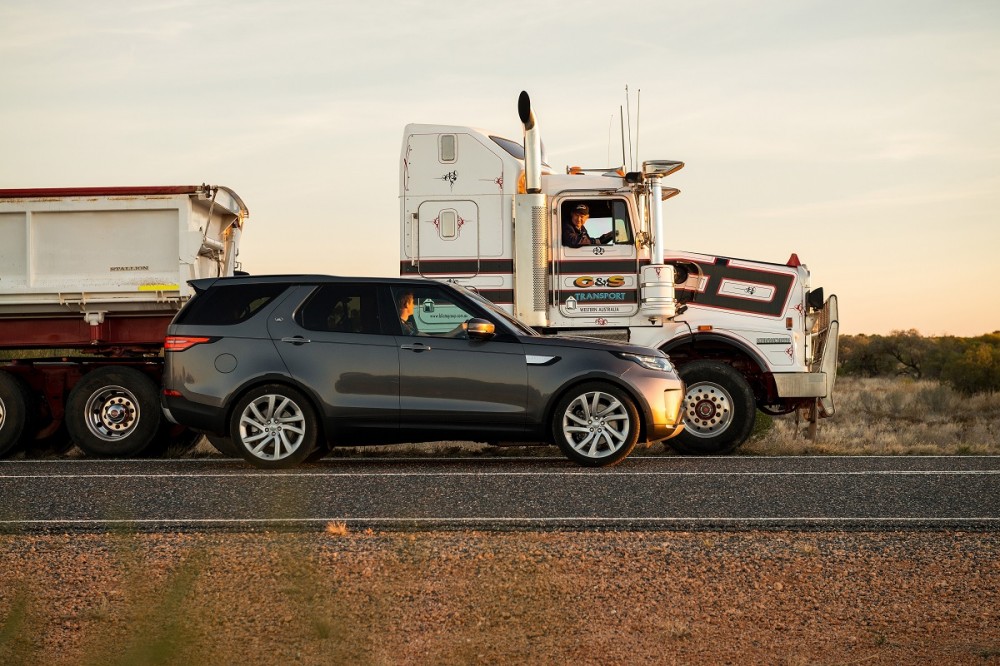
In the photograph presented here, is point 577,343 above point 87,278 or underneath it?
underneath

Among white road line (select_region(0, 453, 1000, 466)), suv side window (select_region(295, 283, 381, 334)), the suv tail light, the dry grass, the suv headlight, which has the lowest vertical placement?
the dry grass

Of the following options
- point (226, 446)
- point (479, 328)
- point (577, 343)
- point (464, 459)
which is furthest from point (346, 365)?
point (226, 446)

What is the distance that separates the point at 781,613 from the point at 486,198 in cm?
912

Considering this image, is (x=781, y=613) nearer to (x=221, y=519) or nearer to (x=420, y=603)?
(x=420, y=603)

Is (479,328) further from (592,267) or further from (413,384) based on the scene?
(592,267)

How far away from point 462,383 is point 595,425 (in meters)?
1.32

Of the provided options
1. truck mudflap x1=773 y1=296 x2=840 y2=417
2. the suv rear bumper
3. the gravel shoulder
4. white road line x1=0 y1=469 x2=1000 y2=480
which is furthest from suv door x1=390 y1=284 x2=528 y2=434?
truck mudflap x1=773 y1=296 x2=840 y2=417

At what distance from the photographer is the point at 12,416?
1427cm

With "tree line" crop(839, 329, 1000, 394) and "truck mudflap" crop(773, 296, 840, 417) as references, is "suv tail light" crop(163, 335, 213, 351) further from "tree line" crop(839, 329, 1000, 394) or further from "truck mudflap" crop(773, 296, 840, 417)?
"tree line" crop(839, 329, 1000, 394)

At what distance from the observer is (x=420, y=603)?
621 centimetres

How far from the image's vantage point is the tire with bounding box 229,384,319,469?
472 inches

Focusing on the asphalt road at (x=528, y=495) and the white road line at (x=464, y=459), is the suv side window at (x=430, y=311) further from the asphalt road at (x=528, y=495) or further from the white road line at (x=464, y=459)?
the white road line at (x=464, y=459)

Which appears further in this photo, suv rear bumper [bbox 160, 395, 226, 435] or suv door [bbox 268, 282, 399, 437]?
suv rear bumper [bbox 160, 395, 226, 435]

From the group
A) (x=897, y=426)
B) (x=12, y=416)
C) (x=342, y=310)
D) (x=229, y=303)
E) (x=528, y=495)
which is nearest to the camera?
(x=528, y=495)
